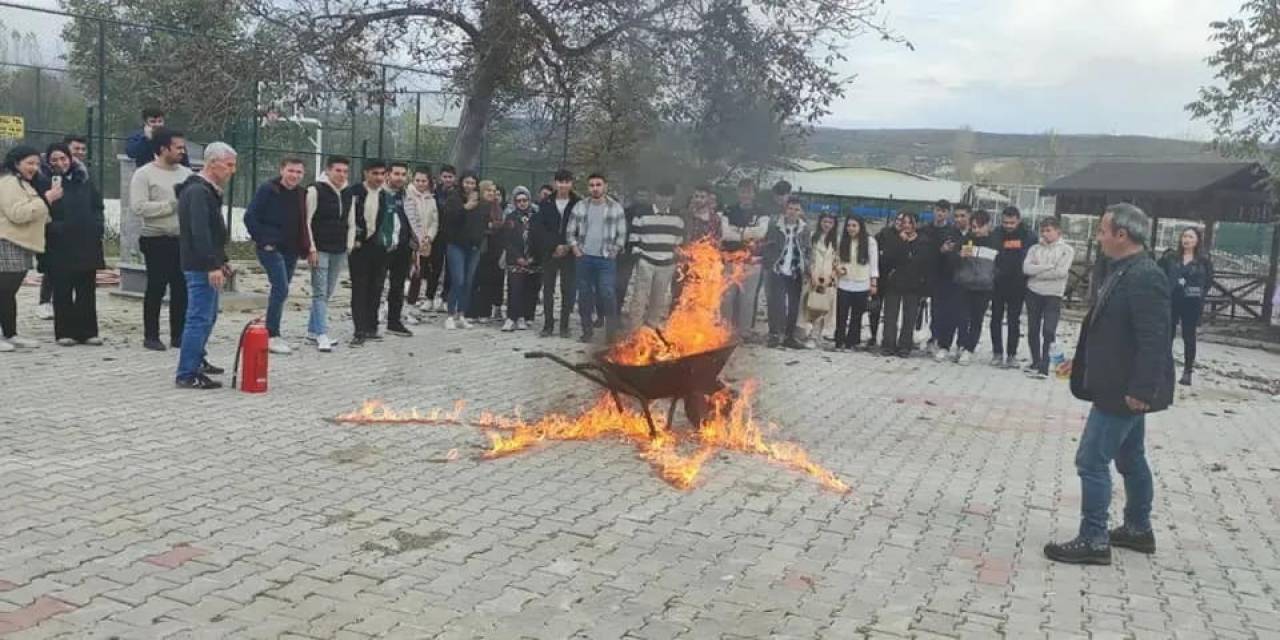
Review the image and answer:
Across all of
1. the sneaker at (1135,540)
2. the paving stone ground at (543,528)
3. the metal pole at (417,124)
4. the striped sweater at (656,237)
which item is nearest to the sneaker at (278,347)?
the paving stone ground at (543,528)

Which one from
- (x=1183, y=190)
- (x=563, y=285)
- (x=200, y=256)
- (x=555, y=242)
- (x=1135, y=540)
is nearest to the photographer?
(x=1135, y=540)

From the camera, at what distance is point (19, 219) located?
870 cm

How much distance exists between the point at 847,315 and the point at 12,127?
12.5 metres

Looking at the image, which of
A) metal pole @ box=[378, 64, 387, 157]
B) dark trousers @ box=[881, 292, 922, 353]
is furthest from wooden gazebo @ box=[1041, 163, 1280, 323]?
metal pole @ box=[378, 64, 387, 157]

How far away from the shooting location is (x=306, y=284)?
16.3 metres

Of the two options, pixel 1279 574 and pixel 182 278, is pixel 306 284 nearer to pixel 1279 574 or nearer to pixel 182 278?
pixel 182 278

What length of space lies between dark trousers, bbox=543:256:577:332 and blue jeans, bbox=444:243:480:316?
2.98 ft

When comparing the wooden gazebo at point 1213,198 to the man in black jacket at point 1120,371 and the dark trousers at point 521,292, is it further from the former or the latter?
the man in black jacket at point 1120,371

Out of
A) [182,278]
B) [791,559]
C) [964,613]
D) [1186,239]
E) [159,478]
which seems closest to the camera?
[964,613]

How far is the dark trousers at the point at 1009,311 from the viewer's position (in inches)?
465

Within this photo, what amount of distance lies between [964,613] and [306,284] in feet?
45.1

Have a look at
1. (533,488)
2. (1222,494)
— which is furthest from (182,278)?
(1222,494)

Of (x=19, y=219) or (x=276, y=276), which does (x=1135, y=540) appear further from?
(x=19, y=219)

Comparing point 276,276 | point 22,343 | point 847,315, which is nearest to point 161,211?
point 276,276
